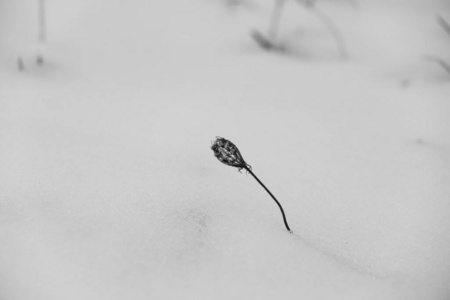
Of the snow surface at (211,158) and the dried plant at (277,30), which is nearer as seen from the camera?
the snow surface at (211,158)

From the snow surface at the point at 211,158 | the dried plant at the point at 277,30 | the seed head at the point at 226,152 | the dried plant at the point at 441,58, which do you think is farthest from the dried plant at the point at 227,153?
the dried plant at the point at 441,58

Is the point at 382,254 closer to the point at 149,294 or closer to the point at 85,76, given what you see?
the point at 149,294

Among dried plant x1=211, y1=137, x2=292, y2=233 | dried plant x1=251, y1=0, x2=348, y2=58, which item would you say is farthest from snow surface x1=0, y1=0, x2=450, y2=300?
dried plant x1=211, y1=137, x2=292, y2=233

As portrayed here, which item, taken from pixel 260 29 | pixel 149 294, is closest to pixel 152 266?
pixel 149 294

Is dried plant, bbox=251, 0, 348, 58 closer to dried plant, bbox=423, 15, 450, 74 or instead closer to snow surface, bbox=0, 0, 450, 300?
snow surface, bbox=0, 0, 450, 300

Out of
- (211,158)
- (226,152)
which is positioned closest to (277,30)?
(211,158)

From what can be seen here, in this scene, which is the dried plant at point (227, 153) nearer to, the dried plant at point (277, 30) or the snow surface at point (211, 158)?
the snow surface at point (211, 158)

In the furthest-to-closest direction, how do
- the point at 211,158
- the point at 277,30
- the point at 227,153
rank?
1. the point at 277,30
2. the point at 211,158
3. the point at 227,153

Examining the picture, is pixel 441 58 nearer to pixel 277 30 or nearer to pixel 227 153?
pixel 277 30

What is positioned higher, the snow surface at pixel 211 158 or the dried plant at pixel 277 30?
the dried plant at pixel 277 30
